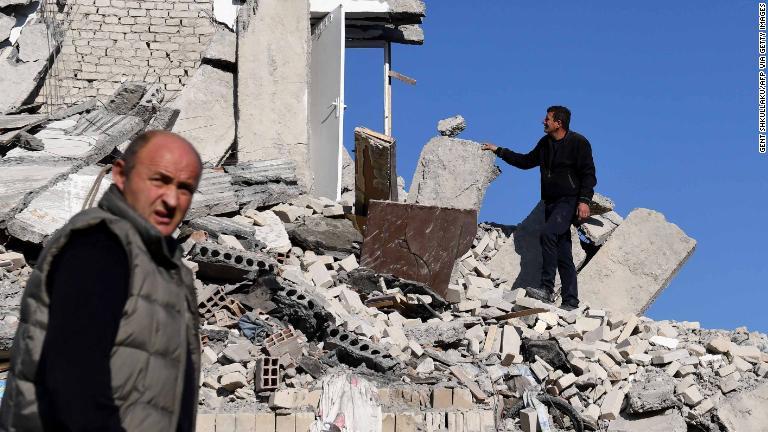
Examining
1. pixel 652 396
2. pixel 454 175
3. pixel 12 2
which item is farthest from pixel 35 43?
pixel 652 396

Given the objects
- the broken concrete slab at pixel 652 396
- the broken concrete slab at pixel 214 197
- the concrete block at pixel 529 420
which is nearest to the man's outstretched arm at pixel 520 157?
the broken concrete slab at pixel 214 197

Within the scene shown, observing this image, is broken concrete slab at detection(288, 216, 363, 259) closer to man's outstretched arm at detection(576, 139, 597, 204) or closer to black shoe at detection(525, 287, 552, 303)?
black shoe at detection(525, 287, 552, 303)

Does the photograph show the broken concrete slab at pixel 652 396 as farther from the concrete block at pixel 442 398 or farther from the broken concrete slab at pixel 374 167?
the broken concrete slab at pixel 374 167

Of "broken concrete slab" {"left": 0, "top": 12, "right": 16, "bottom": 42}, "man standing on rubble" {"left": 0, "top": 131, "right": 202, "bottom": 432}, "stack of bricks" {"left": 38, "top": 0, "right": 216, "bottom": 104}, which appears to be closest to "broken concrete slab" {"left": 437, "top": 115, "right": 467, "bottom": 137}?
"stack of bricks" {"left": 38, "top": 0, "right": 216, "bottom": 104}

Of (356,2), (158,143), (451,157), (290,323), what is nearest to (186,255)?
(290,323)

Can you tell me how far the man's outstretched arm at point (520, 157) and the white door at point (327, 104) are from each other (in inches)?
76.8

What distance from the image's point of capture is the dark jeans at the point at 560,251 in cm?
1049

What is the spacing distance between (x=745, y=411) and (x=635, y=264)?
2.76 m

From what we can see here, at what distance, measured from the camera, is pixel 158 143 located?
2740mm

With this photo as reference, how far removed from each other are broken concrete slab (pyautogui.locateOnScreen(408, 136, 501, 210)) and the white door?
3.25ft

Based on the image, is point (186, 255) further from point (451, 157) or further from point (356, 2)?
point (356, 2)

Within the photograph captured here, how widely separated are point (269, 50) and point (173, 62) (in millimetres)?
1390

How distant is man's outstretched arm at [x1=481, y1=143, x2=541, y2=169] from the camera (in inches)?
439

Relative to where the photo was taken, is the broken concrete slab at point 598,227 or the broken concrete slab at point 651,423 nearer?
the broken concrete slab at point 651,423
